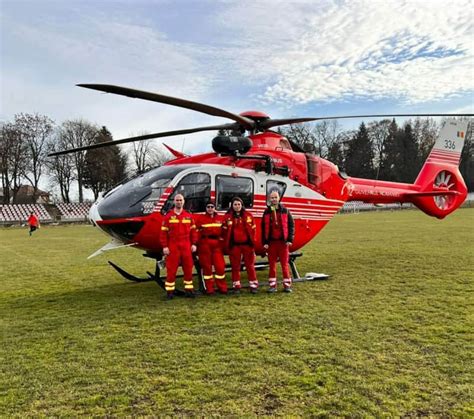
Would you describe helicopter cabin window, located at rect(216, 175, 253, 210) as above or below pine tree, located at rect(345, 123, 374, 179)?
below

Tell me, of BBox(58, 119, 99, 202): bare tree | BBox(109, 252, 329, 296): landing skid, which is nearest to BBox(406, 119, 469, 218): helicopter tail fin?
BBox(109, 252, 329, 296): landing skid

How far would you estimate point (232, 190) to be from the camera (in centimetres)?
738

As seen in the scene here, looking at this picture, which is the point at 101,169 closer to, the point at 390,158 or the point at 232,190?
the point at 390,158

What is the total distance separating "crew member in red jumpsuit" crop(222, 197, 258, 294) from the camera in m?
6.89

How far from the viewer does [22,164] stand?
1924 inches

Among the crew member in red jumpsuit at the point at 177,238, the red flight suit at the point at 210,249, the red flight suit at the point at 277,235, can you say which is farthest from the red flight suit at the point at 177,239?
the red flight suit at the point at 277,235

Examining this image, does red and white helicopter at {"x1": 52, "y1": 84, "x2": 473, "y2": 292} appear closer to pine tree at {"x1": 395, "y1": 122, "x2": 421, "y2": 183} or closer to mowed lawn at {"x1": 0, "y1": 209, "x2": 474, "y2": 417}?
mowed lawn at {"x1": 0, "y1": 209, "x2": 474, "y2": 417}

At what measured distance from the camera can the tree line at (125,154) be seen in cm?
4888

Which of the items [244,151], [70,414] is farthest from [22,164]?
[70,414]

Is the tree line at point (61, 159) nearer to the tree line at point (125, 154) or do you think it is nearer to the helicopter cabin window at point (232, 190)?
the tree line at point (125, 154)

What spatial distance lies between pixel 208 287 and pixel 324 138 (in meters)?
60.4

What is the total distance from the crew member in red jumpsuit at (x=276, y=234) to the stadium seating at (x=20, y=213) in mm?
42584

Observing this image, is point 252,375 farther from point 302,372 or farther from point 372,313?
point 372,313

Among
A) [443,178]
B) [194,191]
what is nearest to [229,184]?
[194,191]
